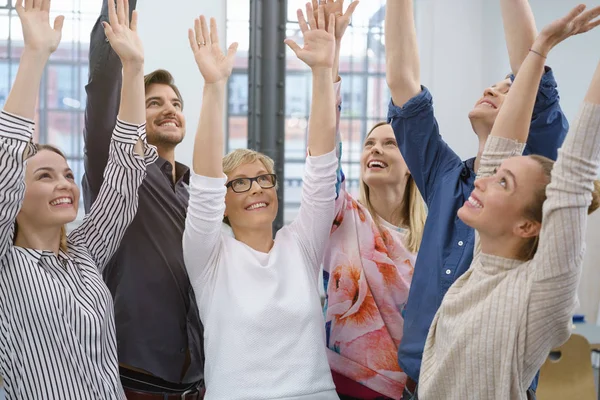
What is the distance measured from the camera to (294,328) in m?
1.83

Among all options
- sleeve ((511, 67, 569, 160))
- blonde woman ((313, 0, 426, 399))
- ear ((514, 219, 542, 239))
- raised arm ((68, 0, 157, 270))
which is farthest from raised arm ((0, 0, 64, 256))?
sleeve ((511, 67, 569, 160))

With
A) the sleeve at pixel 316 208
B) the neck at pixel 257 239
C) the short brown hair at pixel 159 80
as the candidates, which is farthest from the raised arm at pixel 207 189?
the short brown hair at pixel 159 80

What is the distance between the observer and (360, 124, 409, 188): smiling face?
235cm

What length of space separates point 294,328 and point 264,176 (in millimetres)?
454

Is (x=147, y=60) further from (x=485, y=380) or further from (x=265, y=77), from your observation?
(x=485, y=380)

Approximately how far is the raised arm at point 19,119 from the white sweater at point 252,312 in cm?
42

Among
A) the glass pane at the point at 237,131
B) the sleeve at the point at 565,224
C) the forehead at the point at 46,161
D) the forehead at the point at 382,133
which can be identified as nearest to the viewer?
the sleeve at the point at 565,224

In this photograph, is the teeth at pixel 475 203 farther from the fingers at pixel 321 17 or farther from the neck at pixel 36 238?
the neck at pixel 36 238

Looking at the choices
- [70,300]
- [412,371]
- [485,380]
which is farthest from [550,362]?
[70,300]

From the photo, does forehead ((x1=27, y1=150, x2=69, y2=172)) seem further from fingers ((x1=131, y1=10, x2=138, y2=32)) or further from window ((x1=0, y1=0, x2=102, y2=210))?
window ((x1=0, y1=0, x2=102, y2=210))

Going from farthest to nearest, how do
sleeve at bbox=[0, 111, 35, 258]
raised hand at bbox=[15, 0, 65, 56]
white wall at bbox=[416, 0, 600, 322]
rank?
white wall at bbox=[416, 0, 600, 322] < raised hand at bbox=[15, 0, 65, 56] < sleeve at bbox=[0, 111, 35, 258]

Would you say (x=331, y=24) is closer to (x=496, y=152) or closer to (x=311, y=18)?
(x=311, y=18)

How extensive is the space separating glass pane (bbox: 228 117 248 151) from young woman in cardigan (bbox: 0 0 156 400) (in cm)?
428

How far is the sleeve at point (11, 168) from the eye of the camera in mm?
1641
